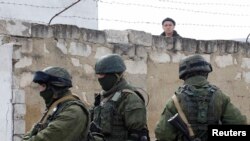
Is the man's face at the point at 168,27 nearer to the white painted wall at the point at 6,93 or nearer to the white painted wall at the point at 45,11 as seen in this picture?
the white painted wall at the point at 6,93

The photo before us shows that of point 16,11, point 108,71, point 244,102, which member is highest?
point 16,11

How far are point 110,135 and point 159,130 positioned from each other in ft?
1.33

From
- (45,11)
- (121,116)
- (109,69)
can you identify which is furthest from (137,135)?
(45,11)

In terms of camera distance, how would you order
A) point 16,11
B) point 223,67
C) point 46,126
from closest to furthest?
1. point 46,126
2. point 223,67
3. point 16,11

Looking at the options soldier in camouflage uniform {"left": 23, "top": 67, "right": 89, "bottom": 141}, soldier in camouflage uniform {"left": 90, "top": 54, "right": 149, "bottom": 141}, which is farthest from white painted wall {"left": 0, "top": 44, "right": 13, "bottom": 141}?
soldier in camouflage uniform {"left": 23, "top": 67, "right": 89, "bottom": 141}

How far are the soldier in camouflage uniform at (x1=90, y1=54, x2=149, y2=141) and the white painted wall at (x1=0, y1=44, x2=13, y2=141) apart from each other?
1892 mm

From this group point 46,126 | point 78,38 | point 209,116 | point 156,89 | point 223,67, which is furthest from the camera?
point 223,67

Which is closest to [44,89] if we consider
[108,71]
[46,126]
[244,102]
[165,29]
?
[46,126]

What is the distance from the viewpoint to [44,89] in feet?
15.3

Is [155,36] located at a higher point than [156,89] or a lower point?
higher

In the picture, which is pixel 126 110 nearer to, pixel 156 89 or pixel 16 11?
pixel 156 89

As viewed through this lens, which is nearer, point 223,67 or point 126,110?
point 126,110

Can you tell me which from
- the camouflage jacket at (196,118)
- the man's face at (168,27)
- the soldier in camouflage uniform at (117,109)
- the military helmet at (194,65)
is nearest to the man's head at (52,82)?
the soldier in camouflage uniform at (117,109)

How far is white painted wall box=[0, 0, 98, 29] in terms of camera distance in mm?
13020
